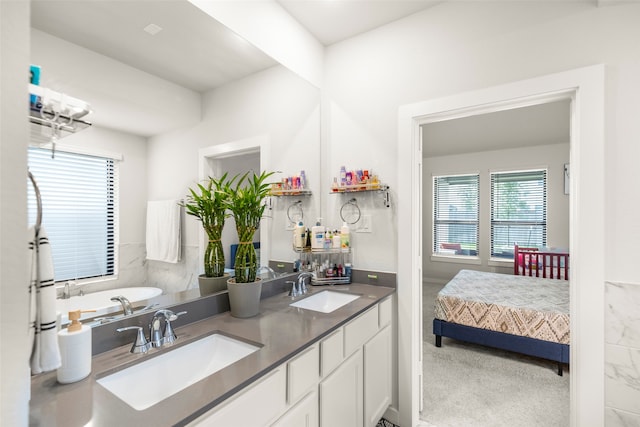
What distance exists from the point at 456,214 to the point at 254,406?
222 inches

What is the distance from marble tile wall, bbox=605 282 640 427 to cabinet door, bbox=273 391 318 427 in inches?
57.2

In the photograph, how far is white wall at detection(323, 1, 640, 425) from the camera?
1.42 meters

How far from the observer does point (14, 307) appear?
55cm

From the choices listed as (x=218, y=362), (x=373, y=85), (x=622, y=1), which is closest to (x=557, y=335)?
(x=622, y=1)

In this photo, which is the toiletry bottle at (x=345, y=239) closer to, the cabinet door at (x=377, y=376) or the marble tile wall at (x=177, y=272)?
the cabinet door at (x=377, y=376)

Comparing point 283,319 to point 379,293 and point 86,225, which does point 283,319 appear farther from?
point 86,225

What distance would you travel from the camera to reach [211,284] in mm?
1497

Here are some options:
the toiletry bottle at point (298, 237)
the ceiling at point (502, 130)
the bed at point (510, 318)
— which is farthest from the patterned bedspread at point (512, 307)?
the ceiling at point (502, 130)

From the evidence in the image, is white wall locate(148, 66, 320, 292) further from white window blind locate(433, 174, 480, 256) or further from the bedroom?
white window blind locate(433, 174, 480, 256)

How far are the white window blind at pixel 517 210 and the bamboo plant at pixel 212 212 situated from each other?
17.5ft

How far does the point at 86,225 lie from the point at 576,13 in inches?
96.1

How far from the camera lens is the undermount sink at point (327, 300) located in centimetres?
191

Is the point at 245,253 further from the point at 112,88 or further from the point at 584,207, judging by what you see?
the point at 584,207

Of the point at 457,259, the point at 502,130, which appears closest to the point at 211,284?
the point at 502,130
